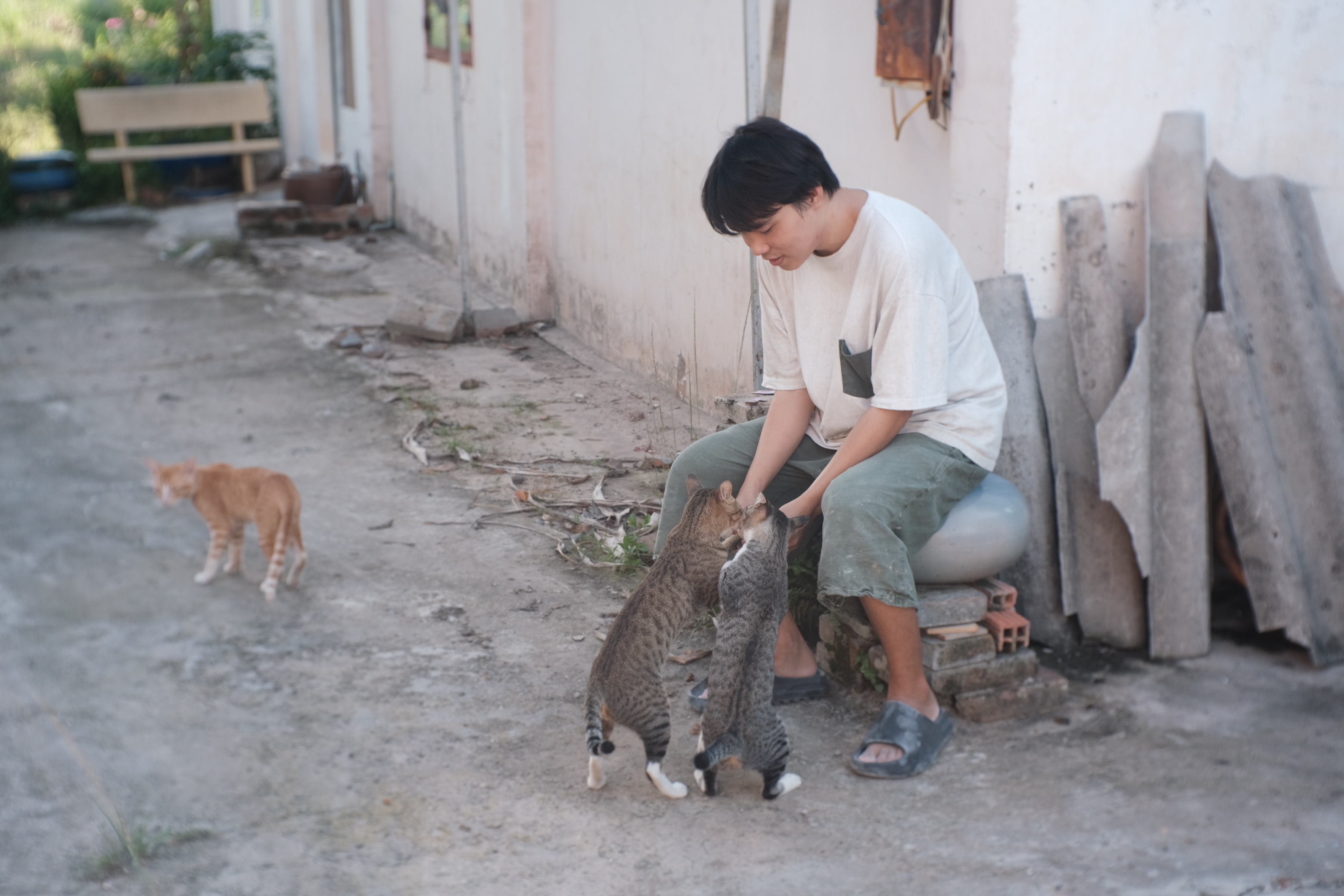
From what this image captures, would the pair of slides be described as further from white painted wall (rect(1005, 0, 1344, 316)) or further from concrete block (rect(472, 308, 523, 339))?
concrete block (rect(472, 308, 523, 339))

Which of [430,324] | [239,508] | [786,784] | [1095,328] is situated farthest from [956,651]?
[430,324]

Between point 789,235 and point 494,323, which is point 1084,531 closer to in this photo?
point 789,235

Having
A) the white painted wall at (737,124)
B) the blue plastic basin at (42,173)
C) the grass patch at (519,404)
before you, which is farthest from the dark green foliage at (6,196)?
the grass patch at (519,404)

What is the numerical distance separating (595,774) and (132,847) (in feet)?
3.44

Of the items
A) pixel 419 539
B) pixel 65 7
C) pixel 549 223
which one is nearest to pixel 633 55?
pixel 549 223

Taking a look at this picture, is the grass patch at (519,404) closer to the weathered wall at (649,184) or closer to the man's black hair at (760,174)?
the weathered wall at (649,184)

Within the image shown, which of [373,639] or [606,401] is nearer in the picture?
[373,639]

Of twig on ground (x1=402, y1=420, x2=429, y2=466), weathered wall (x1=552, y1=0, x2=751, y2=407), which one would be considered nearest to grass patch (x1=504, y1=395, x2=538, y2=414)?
twig on ground (x1=402, y1=420, x2=429, y2=466)

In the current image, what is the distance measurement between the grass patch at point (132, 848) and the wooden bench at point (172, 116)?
12.6 m

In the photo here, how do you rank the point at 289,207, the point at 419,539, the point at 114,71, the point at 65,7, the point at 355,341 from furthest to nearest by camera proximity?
1. the point at 65,7
2. the point at 114,71
3. the point at 289,207
4. the point at 355,341
5. the point at 419,539

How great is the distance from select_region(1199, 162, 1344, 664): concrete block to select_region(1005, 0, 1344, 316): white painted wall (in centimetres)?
19

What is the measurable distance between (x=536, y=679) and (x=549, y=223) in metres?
5.11

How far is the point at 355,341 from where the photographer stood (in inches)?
298

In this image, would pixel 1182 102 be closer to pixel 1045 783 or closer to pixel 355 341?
pixel 1045 783
